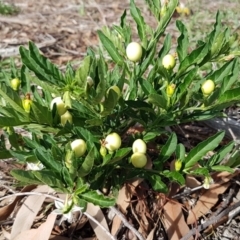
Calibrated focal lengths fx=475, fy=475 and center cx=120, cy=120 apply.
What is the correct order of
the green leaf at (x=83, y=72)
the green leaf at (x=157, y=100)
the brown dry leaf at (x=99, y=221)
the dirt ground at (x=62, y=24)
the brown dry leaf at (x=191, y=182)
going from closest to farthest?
the green leaf at (x=83, y=72), the green leaf at (x=157, y=100), the brown dry leaf at (x=99, y=221), the brown dry leaf at (x=191, y=182), the dirt ground at (x=62, y=24)

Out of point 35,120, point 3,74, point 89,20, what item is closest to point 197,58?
point 35,120

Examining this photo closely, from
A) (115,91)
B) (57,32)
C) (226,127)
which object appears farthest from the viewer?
(57,32)

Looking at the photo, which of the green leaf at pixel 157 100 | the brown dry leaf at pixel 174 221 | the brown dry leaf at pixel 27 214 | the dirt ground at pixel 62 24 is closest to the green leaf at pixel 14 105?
the green leaf at pixel 157 100

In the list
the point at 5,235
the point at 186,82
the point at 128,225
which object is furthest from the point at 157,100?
the point at 5,235

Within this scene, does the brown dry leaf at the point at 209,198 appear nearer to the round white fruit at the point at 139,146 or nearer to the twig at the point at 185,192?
the twig at the point at 185,192

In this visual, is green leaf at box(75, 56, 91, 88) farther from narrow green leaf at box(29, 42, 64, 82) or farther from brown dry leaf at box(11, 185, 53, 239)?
brown dry leaf at box(11, 185, 53, 239)

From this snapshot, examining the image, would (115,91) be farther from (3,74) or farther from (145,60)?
(3,74)

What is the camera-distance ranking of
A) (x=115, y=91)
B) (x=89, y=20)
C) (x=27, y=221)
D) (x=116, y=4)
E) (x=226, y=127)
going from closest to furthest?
(x=115, y=91), (x=27, y=221), (x=226, y=127), (x=89, y=20), (x=116, y=4)

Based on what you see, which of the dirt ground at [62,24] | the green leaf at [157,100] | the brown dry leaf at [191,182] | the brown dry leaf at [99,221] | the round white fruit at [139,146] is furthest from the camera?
the dirt ground at [62,24]
